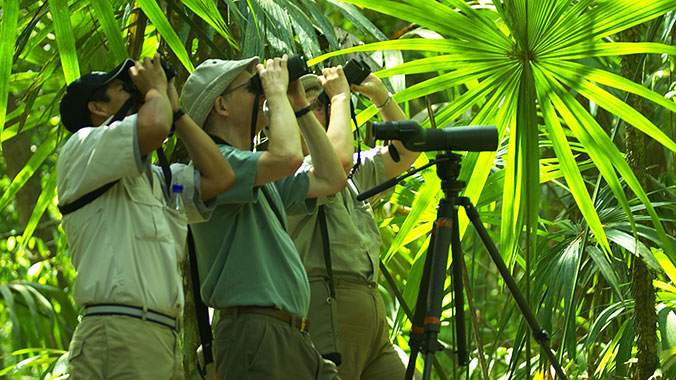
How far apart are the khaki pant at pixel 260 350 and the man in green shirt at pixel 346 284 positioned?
277 millimetres

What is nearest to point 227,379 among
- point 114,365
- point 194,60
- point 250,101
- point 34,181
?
point 114,365

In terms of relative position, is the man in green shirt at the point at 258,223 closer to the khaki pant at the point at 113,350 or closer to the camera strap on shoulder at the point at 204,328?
the camera strap on shoulder at the point at 204,328

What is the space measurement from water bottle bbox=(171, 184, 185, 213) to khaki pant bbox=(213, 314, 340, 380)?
0.76 feet

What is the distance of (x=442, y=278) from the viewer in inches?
72.6

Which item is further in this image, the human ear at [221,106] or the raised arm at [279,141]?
the human ear at [221,106]

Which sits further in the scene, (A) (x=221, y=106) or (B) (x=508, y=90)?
(B) (x=508, y=90)

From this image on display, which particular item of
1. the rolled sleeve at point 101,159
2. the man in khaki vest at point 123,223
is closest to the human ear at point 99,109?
the man in khaki vest at point 123,223

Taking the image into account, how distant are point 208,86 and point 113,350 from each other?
66cm

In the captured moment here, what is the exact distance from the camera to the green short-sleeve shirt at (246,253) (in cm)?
179

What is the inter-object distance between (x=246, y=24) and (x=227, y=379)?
1069mm

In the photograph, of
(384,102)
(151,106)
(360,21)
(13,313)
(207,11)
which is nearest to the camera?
(151,106)

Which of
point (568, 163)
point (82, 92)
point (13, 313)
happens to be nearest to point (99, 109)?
point (82, 92)

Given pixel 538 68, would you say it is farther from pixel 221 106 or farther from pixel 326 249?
pixel 221 106

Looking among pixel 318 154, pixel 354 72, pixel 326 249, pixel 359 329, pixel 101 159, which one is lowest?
pixel 359 329
